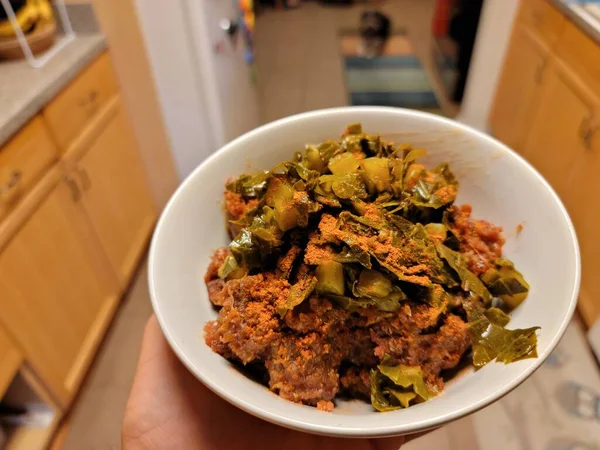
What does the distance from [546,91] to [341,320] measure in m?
1.81

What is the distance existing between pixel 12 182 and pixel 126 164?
0.64 meters

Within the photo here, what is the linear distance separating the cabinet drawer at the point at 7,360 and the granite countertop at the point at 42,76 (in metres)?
0.51

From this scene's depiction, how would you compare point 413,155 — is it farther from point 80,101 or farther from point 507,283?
point 80,101

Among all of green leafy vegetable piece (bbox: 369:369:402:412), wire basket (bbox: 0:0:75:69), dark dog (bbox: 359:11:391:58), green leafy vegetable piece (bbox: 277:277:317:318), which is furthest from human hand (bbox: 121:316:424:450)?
dark dog (bbox: 359:11:391:58)

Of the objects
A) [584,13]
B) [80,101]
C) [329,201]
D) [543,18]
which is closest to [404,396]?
[329,201]

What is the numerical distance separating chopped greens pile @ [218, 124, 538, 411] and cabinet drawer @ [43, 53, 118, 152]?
93 cm

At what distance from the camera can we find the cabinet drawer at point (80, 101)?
131 cm

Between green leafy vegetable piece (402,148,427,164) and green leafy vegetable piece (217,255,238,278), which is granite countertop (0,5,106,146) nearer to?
green leafy vegetable piece (217,255,238,278)

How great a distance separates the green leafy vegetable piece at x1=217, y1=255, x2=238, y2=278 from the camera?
61 centimetres

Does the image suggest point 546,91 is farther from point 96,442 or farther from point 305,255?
point 96,442

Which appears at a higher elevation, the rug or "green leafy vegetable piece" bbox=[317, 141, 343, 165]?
"green leafy vegetable piece" bbox=[317, 141, 343, 165]

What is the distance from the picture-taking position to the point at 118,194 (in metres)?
1.70

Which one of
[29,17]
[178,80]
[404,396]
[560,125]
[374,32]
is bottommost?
[374,32]

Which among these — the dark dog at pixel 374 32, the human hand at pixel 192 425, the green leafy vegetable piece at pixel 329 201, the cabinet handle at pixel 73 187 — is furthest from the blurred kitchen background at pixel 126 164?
the dark dog at pixel 374 32
